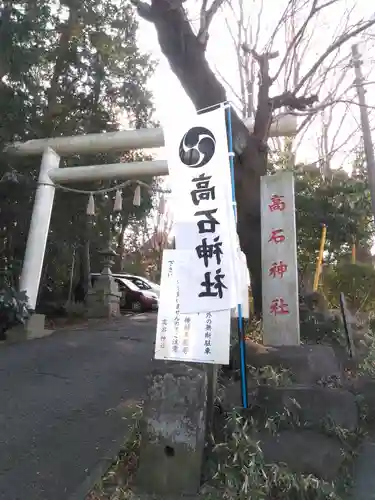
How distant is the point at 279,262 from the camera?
20.9 feet

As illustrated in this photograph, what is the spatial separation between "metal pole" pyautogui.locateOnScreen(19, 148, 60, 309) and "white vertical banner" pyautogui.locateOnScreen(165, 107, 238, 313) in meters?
7.40

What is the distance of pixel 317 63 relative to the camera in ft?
23.0

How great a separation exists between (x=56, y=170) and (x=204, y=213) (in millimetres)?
7952

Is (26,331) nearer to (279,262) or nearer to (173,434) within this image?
(279,262)

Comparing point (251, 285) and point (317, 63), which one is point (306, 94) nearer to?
point (317, 63)

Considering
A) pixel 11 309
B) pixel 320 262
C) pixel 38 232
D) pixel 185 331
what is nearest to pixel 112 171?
pixel 38 232

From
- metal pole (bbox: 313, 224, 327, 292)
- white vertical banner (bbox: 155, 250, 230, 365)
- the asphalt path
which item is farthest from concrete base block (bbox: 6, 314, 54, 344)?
white vertical banner (bbox: 155, 250, 230, 365)

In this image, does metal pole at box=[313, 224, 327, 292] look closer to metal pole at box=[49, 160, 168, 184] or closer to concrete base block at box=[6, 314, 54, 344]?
metal pole at box=[49, 160, 168, 184]

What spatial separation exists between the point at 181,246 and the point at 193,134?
109 centimetres

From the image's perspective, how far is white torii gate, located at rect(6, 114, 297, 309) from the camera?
10.8 metres

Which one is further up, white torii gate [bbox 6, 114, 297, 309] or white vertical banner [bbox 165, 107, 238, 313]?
white torii gate [bbox 6, 114, 297, 309]

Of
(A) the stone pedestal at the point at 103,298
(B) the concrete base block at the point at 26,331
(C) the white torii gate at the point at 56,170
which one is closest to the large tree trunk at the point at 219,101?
(C) the white torii gate at the point at 56,170

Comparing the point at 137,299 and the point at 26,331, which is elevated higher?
the point at 137,299

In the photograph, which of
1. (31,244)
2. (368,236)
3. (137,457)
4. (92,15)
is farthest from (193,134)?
(92,15)
